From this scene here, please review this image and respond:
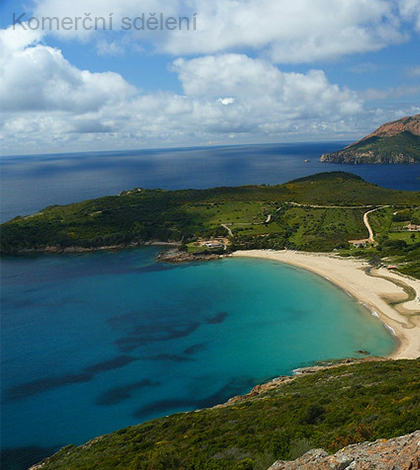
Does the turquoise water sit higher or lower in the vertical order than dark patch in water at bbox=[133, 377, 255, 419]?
higher

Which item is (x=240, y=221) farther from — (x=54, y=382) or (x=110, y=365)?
(x=54, y=382)

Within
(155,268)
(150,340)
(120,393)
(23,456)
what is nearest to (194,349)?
(150,340)

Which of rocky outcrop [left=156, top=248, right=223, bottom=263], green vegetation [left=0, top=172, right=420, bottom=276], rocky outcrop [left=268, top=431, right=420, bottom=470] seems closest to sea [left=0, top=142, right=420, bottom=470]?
rocky outcrop [left=156, top=248, right=223, bottom=263]

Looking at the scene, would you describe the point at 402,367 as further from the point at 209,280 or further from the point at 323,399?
the point at 209,280

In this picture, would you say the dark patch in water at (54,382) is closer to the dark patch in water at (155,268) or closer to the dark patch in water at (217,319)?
the dark patch in water at (217,319)

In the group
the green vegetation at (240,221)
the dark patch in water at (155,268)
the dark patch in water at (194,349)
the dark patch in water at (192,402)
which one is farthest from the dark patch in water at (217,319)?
the green vegetation at (240,221)

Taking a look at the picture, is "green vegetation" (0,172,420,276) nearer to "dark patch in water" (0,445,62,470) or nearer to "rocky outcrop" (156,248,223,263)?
"rocky outcrop" (156,248,223,263)
